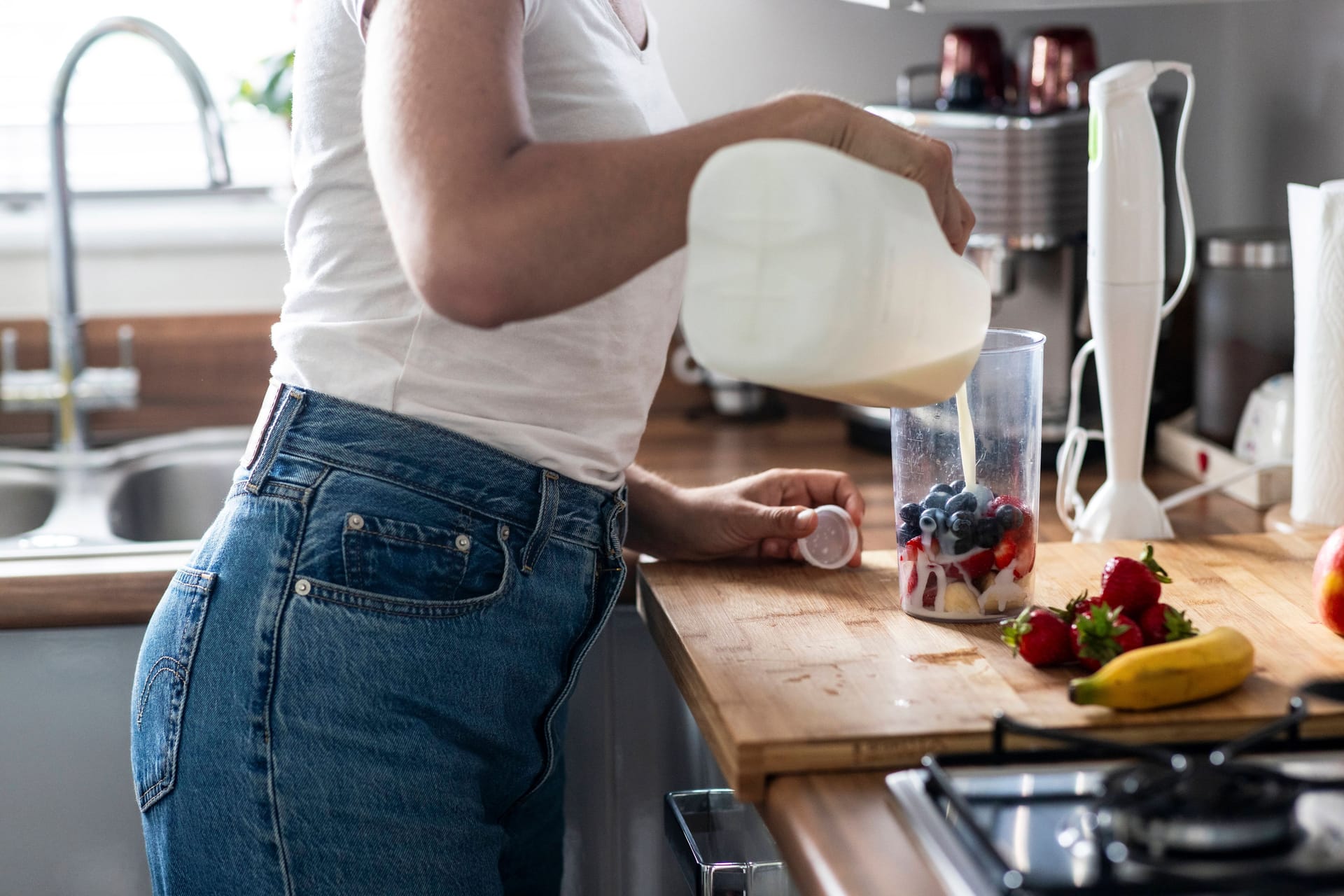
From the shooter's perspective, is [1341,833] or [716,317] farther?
[716,317]

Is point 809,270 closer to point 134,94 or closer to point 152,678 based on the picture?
point 152,678

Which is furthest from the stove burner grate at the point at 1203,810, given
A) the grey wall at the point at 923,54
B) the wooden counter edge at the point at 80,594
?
the grey wall at the point at 923,54

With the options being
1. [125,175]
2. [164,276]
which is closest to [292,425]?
[164,276]

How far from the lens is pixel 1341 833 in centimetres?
65

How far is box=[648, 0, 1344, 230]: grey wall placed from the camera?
1.74 metres

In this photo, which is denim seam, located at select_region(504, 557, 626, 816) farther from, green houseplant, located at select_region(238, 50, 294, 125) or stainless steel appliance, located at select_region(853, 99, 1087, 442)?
green houseplant, located at select_region(238, 50, 294, 125)

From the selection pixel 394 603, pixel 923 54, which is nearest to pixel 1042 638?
pixel 394 603

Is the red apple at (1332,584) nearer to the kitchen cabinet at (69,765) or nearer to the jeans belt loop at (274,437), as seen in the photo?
the jeans belt loop at (274,437)

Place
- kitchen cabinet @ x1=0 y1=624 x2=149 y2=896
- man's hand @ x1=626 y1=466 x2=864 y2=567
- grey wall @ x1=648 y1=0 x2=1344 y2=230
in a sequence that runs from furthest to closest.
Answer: grey wall @ x1=648 y1=0 x2=1344 y2=230
kitchen cabinet @ x1=0 y1=624 x2=149 y2=896
man's hand @ x1=626 y1=466 x2=864 y2=567

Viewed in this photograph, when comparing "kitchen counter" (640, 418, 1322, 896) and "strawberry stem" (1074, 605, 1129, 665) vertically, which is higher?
"strawberry stem" (1074, 605, 1129, 665)

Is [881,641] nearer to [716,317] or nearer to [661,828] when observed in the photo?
[716,317]

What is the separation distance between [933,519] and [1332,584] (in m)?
0.26

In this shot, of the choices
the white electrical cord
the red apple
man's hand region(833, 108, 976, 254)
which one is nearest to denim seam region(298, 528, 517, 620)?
man's hand region(833, 108, 976, 254)

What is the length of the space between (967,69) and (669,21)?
374 millimetres
